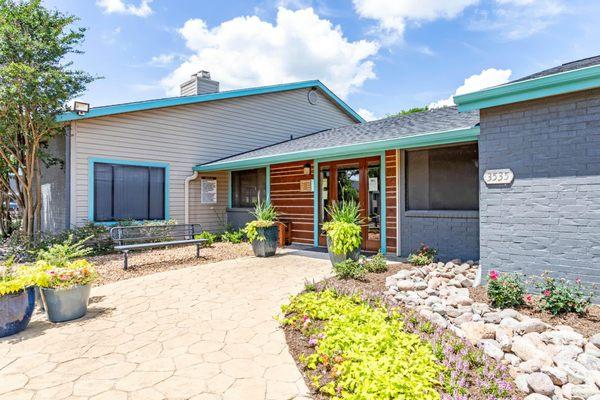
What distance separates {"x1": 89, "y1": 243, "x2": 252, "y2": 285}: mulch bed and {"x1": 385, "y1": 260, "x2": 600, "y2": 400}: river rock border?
4.36 metres

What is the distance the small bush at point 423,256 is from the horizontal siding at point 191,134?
700 centimetres

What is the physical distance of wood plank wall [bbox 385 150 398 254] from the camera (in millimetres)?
7016

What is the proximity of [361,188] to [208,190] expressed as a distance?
Answer: 18.2 ft

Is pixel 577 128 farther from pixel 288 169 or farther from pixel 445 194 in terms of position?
pixel 288 169

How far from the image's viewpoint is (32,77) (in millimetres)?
7285

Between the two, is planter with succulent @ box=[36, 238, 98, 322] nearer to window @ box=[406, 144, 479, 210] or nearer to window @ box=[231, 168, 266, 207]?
window @ box=[406, 144, 479, 210]

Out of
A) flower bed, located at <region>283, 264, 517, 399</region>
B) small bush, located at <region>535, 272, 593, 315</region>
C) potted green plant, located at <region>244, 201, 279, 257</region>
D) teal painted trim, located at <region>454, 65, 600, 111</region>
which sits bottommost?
flower bed, located at <region>283, 264, 517, 399</region>

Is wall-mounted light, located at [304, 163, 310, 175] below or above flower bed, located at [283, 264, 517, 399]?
above

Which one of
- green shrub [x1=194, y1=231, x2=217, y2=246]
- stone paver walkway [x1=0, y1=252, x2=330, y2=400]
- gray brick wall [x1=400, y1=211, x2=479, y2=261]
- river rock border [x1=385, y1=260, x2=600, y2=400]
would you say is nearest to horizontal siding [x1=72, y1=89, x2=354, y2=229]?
green shrub [x1=194, y1=231, x2=217, y2=246]

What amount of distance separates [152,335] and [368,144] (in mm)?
4981

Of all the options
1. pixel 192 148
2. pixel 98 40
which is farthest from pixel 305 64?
pixel 98 40

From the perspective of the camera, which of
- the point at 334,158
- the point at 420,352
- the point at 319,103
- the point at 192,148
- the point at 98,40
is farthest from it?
the point at 319,103

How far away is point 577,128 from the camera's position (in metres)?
3.92

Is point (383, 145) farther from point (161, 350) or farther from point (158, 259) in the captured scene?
point (158, 259)
